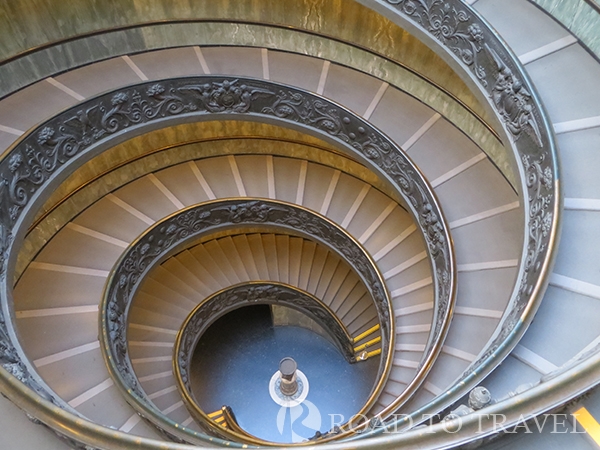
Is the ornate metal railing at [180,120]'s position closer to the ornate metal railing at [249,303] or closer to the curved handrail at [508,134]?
the curved handrail at [508,134]

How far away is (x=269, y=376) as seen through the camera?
38.1 feet

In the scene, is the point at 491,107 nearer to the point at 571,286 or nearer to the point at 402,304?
the point at 571,286

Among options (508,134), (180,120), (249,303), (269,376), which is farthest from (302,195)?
(508,134)

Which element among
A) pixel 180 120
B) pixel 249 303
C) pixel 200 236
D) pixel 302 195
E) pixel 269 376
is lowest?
pixel 269 376

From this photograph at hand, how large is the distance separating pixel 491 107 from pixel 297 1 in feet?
14.5

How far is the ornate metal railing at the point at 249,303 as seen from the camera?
10016 millimetres

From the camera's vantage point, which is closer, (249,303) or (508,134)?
(508,134)

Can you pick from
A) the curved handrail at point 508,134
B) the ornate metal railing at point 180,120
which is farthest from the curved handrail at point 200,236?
the curved handrail at point 508,134

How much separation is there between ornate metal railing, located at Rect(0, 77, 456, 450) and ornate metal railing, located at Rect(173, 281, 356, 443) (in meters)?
4.17

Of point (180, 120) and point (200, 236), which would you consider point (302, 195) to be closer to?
point (200, 236)

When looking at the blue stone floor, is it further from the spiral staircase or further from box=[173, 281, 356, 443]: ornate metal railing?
box=[173, 281, 356, 443]: ornate metal railing

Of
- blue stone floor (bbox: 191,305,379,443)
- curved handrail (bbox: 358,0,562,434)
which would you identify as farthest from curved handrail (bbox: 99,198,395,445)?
curved handrail (bbox: 358,0,562,434)

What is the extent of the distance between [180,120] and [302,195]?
304 cm

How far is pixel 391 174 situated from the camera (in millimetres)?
7797
